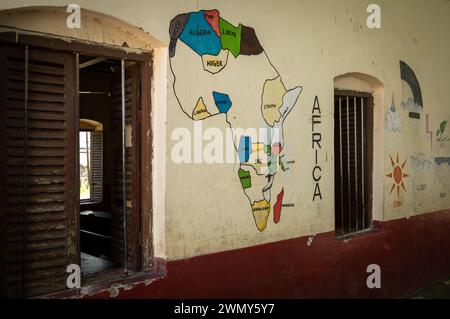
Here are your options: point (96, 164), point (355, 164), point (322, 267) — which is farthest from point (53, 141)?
point (96, 164)

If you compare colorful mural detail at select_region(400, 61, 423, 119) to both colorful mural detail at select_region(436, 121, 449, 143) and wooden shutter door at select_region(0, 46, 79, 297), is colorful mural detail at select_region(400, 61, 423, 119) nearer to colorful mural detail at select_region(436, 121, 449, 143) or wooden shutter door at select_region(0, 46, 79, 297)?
colorful mural detail at select_region(436, 121, 449, 143)

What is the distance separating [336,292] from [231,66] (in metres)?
2.60

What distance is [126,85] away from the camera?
317cm

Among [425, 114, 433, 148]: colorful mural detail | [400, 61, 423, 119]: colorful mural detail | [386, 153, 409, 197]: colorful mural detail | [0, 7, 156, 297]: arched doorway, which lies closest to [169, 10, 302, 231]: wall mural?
[0, 7, 156, 297]: arched doorway

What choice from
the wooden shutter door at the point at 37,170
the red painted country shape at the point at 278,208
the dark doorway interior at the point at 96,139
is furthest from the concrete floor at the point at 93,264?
the dark doorway interior at the point at 96,139

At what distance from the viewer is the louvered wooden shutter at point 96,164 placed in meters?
8.12

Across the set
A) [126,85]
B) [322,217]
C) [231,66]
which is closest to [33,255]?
[126,85]

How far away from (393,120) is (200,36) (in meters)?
2.92

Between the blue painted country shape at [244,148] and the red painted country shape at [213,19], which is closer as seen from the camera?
the red painted country shape at [213,19]

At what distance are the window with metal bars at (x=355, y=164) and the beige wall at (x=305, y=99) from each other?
5.3 inches

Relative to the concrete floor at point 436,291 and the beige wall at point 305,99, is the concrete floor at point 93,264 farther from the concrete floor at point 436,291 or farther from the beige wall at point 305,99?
the concrete floor at point 436,291

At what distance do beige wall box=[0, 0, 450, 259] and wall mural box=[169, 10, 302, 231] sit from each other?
53mm

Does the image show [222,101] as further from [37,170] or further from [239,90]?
[37,170]
